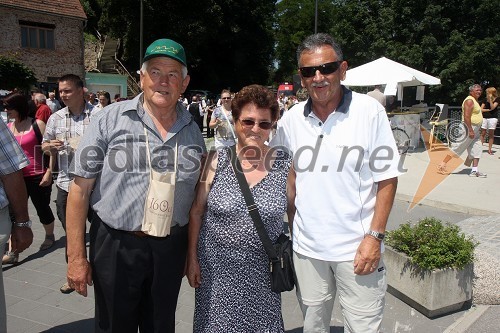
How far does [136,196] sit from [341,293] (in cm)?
133

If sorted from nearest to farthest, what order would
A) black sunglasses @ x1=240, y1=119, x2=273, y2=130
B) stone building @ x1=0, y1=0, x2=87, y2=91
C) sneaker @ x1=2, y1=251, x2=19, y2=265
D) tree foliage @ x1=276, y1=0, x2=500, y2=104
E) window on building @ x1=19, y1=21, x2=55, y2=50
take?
1. black sunglasses @ x1=240, y1=119, x2=273, y2=130
2. sneaker @ x1=2, y1=251, x2=19, y2=265
3. tree foliage @ x1=276, y1=0, x2=500, y2=104
4. stone building @ x1=0, y1=0, x2=87, y2=91
5. window on building @ x1=19, y1=21, x2=55, y2=50

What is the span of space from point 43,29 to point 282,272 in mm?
30821

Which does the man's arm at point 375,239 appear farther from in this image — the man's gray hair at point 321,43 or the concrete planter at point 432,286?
the concrete planter at point 432,286

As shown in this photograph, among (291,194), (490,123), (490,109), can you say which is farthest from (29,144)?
(490,123)

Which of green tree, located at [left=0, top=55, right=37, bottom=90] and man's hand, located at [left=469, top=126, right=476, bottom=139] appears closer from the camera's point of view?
man's hand, located at [left=469, top=126, right=476, bottom=139]

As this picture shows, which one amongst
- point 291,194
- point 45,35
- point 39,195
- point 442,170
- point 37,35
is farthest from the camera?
point 45,35

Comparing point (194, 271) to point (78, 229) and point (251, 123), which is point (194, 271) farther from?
point (251, 123)

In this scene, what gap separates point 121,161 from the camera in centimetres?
239

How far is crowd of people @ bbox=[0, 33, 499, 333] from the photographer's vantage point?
7.86 feet

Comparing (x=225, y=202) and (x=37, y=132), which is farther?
(x=37, y=132)

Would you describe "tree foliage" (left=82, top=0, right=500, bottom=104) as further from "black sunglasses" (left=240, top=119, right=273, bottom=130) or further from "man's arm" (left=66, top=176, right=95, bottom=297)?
"man's arm" (left=66, top=176, right=95, bottom=297)

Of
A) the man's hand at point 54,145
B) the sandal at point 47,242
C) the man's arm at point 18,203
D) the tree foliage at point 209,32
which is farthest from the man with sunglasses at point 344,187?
the tree foliage at point 209,32

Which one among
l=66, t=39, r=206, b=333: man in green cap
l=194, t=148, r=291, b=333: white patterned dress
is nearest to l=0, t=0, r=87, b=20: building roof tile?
l=66, t=39, r=206, b=333: man in green cap

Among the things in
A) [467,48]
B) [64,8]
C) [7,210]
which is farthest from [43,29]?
[7,210]
